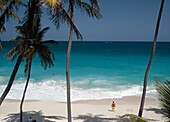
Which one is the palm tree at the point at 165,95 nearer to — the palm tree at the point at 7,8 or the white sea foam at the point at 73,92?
the palm tree at the point at 7,8

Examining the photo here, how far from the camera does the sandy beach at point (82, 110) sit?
13941 mm

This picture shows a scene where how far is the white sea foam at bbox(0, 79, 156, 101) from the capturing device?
21141 mm

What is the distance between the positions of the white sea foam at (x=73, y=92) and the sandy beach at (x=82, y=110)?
1.66 metres

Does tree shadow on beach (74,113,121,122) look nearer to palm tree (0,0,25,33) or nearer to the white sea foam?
the white sea foam

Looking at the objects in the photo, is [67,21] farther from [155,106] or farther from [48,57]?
[155,106]

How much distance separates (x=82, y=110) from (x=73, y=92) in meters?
6.79

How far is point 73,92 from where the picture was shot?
75.8ft

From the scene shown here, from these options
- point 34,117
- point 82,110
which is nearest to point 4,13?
point 34,117

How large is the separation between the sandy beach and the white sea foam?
5.45ft

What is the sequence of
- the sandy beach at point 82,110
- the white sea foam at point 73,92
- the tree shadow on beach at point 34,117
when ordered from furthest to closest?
the white sea foam at point 73,92, the sandy beach at point 82,110, the tree shadow on beach at point 34,117

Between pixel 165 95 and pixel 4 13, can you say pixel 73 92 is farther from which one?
pixel 165 95

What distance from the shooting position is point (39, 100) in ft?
65.2

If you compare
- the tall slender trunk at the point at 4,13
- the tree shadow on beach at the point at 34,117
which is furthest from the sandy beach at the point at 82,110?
the tall slender trunk at the point at 4,13

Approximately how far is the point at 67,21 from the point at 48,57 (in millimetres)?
3625
